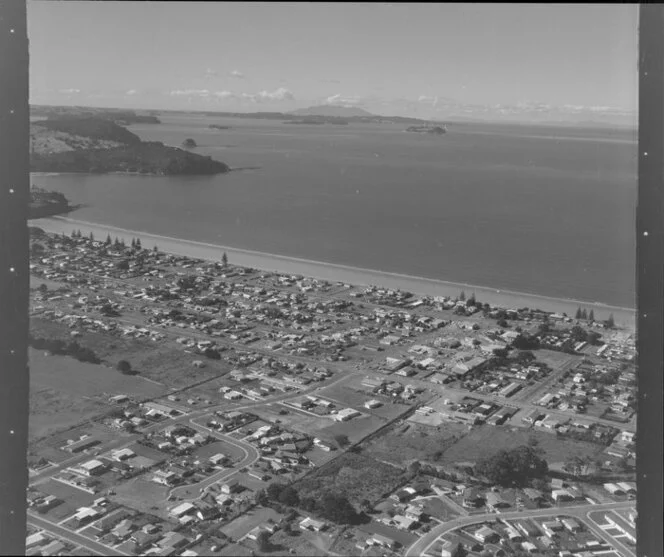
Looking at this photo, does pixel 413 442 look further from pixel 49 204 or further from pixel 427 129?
pixel 427 129

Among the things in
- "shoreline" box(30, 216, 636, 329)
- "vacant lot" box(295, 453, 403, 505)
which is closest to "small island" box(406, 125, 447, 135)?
"shoreline" box(30, 216, 636, 329)

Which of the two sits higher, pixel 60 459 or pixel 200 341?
pixel 200 341

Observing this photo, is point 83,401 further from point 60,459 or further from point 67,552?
point 67,552

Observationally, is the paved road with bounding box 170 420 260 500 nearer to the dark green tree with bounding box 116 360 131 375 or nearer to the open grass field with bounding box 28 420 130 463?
the open grass field with bounding box 28 420 130 463

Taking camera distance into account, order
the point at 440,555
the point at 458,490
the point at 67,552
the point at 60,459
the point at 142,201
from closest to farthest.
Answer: the point at 67,552
the point at 440,555
the point at 60,459
the point at 458,490
the point at 142,201

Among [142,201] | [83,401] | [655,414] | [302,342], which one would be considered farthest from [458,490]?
[142,201]

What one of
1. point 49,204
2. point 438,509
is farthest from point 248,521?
point 49,204
